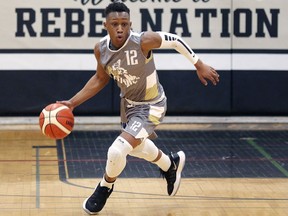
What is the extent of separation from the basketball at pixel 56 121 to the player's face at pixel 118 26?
77 cm

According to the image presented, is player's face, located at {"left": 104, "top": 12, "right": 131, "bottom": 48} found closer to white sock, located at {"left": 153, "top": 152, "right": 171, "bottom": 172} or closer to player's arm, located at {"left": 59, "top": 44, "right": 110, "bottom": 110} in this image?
player's arm, located at {"left": 59, "top": 44, "right": 110, "bottom": 110}

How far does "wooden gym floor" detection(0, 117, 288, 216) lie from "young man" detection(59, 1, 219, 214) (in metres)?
0.43

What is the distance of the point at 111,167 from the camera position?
7.53 metres

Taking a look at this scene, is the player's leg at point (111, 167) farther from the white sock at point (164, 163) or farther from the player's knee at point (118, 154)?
the white sock at point (164, 163)

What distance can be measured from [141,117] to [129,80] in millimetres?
344

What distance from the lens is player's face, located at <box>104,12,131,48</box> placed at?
24.8ft

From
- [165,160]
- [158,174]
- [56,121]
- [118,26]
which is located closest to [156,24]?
[158,174]

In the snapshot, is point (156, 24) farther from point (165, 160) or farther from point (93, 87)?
point (93, 87)

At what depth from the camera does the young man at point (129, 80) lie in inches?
297

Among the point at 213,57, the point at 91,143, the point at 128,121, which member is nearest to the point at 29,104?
the point at 91,143

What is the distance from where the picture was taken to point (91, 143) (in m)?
11.2

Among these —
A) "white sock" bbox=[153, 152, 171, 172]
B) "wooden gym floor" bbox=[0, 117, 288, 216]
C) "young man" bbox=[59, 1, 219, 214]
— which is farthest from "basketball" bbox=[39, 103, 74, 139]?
"white sock" bbox=[153, 152, 171, 172]

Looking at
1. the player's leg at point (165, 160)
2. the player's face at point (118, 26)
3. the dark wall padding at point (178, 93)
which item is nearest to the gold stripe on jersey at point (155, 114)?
the player's leg at point (165, 160)

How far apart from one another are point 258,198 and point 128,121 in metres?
1.47
